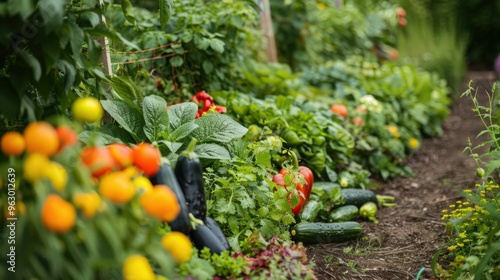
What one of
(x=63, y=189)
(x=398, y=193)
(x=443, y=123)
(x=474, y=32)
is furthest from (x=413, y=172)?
(x=474, y=32)

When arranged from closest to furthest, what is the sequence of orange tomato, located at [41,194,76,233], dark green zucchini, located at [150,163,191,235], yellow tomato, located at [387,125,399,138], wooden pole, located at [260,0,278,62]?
orange tomato, located at [41,194,76,233], dark green zucchini, located at [150,163,191,235], yellow tomato, located at [387,125,399,138], wooden pole, located at [260,0,278,62]

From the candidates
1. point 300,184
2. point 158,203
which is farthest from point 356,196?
point 158,203

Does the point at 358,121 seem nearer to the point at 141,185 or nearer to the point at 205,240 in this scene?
the point at 205,240

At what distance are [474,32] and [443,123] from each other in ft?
13.3

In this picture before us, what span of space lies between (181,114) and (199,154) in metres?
0.31

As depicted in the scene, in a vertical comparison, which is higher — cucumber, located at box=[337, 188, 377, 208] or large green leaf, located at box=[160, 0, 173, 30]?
large green leaf, located at box=[160, 0, 173, 30]

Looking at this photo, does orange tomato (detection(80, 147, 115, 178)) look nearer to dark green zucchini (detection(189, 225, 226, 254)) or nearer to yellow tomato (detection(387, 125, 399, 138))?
dark green zucchini (detection(189, 225, 226, 254))

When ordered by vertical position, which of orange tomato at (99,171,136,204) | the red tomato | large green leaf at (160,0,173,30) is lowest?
the red tomato

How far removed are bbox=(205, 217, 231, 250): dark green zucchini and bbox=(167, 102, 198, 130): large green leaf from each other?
60 centimetres

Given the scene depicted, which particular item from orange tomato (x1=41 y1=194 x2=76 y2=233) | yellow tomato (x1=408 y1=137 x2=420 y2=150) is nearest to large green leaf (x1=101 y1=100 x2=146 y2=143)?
orange tomato (x1=41 y1=194 x2=76 y2=233)

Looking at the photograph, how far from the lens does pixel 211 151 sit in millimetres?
2580

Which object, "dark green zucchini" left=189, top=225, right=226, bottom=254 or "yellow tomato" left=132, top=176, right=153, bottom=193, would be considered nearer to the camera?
"yellow tomato" left=132, top=176, right=153, bottom=193

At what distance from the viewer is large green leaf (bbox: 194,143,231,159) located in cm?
255

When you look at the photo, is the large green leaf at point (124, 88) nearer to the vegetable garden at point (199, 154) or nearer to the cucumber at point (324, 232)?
the vegetable garden at point (199, 154)
